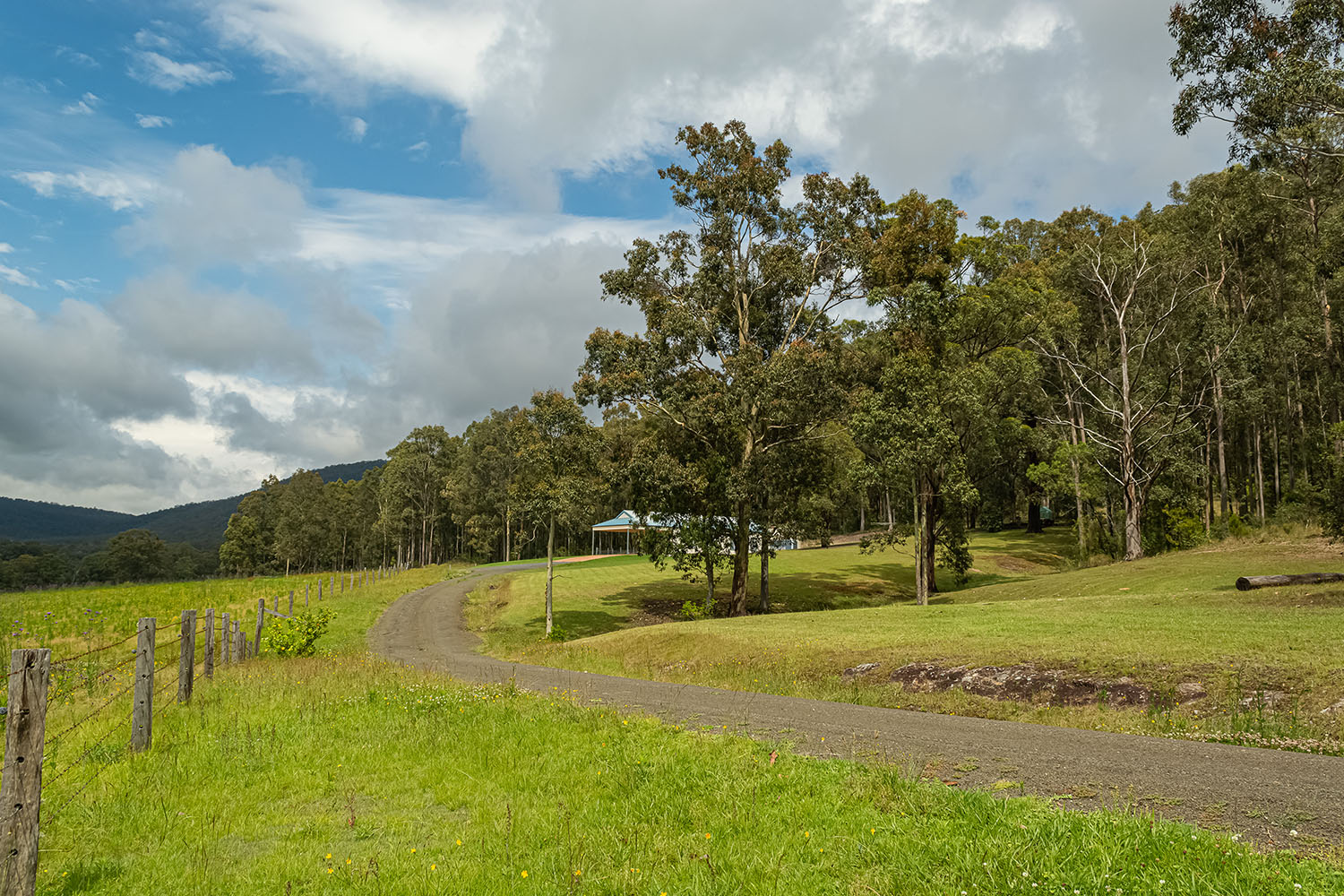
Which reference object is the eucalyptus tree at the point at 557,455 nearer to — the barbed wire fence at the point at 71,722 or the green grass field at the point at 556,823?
the barbed wire fence at the point at 71,722

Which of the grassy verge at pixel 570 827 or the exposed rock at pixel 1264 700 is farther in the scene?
the exposed rock at pixel 1264 700

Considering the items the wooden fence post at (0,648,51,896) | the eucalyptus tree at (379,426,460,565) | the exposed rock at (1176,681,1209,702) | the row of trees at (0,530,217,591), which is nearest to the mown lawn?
the exposed rock at (1176,681,1209,702)

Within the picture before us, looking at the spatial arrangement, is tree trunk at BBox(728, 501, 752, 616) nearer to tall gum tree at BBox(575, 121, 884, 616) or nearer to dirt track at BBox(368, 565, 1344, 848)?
tall gum tree at BBox(575, 121, 884, 616)

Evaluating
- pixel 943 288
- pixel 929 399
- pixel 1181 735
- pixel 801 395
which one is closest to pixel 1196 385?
pixel 943 288

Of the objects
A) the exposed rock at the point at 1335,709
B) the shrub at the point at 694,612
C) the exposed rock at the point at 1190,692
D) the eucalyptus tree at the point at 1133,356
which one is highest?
the eucalyptus tree at the point at 1133,356

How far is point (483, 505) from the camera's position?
93.6 m

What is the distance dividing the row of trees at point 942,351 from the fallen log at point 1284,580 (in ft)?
32.7

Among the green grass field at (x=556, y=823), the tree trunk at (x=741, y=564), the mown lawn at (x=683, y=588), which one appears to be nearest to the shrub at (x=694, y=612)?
the tree trunk at (x=741, y=564)

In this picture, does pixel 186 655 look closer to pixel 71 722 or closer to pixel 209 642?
pixel 71 722

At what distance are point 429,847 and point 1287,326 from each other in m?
56.8

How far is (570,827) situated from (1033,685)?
35.3 ft

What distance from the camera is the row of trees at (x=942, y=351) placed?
29938mm

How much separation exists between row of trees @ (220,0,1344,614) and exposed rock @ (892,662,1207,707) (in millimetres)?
15084

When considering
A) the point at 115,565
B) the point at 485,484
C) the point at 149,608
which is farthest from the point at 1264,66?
the point at 115,565
